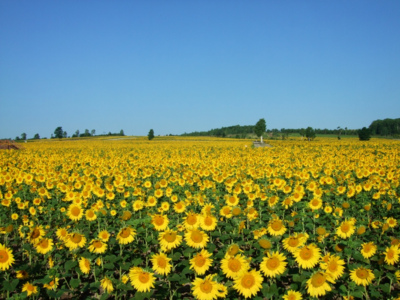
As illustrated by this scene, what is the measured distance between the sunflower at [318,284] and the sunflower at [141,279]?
1.77 meters

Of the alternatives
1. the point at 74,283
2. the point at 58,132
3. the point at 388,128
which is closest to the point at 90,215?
the point at 74,283

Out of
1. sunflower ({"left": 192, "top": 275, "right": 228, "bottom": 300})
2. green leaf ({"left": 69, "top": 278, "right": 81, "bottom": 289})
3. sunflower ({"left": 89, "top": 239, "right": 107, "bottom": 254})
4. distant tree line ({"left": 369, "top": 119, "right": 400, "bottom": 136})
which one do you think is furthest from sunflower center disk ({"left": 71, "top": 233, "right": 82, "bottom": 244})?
distant tree line ({"left": 369, "top": 119, "right": 400, "bottom": 136})

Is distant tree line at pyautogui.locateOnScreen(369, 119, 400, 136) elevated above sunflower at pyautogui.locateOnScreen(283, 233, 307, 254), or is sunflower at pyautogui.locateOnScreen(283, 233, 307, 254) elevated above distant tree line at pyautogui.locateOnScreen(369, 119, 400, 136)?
distant tree line at pyautogui.locateOnScreen(369, 119, 400, 136)

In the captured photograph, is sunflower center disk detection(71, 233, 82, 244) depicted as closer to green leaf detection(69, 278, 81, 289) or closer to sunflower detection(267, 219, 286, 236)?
green leaf detection(69, 278, 81, 289)

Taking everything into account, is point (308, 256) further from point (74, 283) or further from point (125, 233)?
point (74, 283)

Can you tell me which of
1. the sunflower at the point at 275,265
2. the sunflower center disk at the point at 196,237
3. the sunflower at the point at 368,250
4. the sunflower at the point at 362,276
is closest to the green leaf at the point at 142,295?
the sunflower center disk at the point at 196,237

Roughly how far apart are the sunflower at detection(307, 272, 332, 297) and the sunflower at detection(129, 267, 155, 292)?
1.77 meters

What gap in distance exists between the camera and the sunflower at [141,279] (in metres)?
3.14

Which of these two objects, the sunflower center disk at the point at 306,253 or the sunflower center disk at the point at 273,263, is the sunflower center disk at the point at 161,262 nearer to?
the sunflower center disk at the point at 273,263

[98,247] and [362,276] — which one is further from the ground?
[98,247]

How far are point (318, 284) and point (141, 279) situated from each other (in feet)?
6.44

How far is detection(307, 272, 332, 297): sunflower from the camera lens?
9.64 ft

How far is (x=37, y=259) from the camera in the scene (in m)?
5.28

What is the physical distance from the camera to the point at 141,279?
10.4ft
